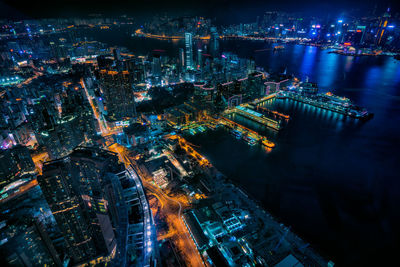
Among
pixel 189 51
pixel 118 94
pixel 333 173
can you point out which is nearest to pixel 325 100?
pixel 333 173

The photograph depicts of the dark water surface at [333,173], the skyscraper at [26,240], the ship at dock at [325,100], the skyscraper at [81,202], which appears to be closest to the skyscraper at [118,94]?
the dark water surface at [333,173]

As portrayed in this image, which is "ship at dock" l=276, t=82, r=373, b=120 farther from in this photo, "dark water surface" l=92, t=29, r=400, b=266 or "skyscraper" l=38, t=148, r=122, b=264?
"skyscraper" l=38, t=148, r=122, b=264

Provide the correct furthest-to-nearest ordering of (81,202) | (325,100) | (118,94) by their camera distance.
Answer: (325,100)
(118,94)
(81,202)

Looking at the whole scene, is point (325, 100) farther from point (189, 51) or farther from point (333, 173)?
point (189, 51)

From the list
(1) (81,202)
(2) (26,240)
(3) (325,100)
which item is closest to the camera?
(2) (26,240)

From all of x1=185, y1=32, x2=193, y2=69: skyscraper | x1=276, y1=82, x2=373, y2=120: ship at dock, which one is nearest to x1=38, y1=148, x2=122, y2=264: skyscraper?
x1=276, y1=82, x2=373, y2=120: ship at dock

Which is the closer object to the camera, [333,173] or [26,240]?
[26,240]
